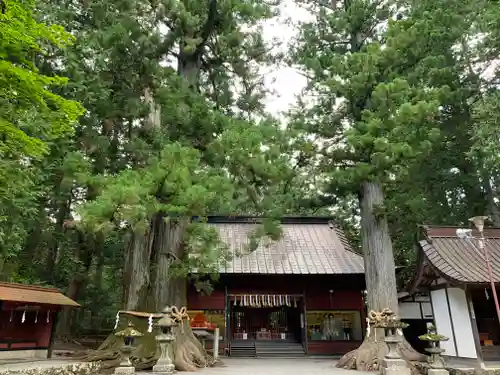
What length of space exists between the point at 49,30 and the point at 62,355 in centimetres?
911

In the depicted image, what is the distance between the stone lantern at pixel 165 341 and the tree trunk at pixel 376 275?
4605 millimetres

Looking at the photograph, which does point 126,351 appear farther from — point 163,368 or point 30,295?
point 30,295

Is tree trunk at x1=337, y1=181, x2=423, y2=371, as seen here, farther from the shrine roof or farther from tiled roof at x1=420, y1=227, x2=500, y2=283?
tiled roof at x1=420, y1=227, x2=500, y2=283

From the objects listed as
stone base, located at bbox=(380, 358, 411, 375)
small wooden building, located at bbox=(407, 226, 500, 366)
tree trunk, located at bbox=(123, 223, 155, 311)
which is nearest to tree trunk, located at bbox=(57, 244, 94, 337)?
tree trunk, located at bbox=(123, 223, 155, 311)

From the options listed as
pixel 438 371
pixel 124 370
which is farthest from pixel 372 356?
pixel 124 370

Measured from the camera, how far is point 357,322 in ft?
48.6

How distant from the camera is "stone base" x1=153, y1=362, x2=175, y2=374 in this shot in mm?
8125

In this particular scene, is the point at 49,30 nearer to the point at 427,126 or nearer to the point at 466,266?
the point at 427,126

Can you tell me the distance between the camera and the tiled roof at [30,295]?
894 centimetres

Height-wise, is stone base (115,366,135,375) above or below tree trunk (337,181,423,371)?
below

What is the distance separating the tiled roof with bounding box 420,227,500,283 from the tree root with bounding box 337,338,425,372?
219cm

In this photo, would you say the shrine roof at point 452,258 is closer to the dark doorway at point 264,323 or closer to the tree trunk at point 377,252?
the tree trunk at point 377,252

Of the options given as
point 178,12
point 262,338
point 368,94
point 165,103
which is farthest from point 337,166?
point 262,338

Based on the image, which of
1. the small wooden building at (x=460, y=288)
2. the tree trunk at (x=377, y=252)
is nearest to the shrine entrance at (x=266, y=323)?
the tree trunk at (x=377, y=252)
